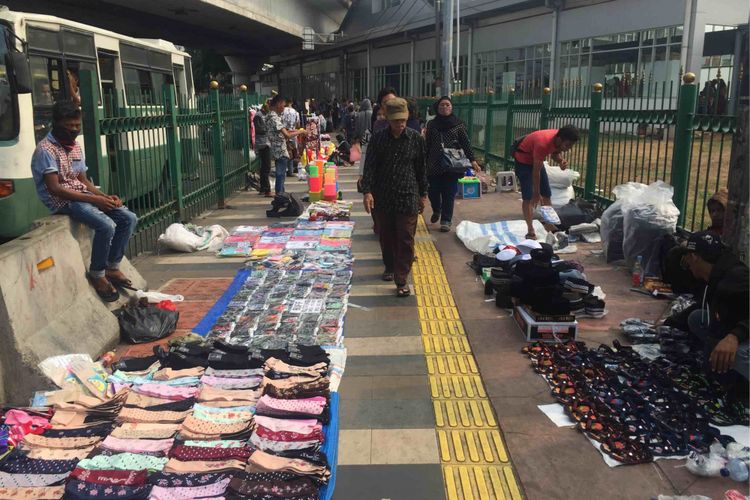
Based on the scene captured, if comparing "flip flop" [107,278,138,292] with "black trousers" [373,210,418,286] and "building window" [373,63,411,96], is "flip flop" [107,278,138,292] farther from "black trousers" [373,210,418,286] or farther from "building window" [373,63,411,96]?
"building window" [373,63,411,96]

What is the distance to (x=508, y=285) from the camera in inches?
210

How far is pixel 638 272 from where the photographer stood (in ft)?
20.1

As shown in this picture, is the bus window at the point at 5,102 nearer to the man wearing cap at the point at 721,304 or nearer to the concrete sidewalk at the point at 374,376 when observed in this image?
the concrete sidewalk at the point at 374,376

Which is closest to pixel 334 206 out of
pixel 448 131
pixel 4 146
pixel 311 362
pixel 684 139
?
pixel 448 131

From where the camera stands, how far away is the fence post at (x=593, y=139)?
862cm

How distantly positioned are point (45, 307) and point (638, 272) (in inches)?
207

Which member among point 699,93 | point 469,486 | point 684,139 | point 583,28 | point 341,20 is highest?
point 341,20

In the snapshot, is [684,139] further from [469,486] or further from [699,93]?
[469,486]

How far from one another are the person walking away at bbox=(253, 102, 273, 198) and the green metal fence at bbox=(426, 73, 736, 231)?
504cm

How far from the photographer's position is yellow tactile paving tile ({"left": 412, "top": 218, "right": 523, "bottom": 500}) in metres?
2.97

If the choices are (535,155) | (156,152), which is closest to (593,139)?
(535,155)

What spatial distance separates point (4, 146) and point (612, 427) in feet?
22.9

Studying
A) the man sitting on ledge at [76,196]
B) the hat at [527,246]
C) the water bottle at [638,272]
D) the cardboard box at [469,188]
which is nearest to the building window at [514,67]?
the cardboard box at [469,188]

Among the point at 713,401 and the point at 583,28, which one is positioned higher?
the point at 583,28
